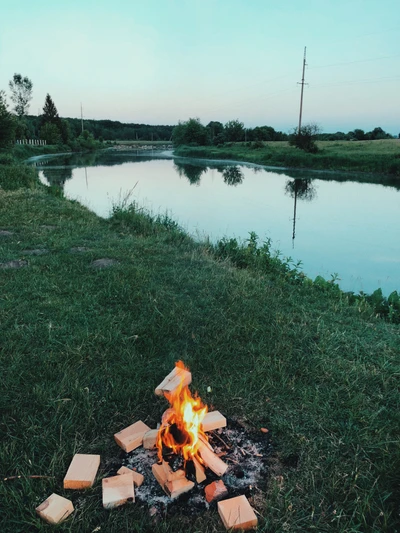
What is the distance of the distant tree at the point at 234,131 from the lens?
221 ft

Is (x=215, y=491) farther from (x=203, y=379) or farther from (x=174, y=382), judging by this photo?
(x=203, y=379)

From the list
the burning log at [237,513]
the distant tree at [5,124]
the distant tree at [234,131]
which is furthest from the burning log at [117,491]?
the distant tree at [234,131]

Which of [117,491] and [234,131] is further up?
[234,131]

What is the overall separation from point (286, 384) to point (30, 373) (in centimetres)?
A: 195

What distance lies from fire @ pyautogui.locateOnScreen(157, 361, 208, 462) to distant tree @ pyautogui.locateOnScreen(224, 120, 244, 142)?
69.3 m

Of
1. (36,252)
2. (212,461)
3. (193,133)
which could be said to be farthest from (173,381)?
(193,133)

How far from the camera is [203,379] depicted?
9.88 ft

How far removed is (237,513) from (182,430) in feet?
1.74

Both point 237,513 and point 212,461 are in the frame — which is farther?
point 212,461

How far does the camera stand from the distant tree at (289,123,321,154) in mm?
36469

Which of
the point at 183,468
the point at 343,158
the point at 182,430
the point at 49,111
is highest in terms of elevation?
the point at 49,111

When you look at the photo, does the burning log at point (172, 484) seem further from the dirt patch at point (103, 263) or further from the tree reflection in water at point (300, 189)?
the tree reflection in water at point (300, 189)

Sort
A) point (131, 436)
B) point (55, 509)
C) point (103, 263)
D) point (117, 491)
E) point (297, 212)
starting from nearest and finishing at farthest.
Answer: point (55, 509), point (117, 491), point (131, 436), point (103, 263), point (297, 212)

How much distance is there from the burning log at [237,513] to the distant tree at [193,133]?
67299 millimetres
